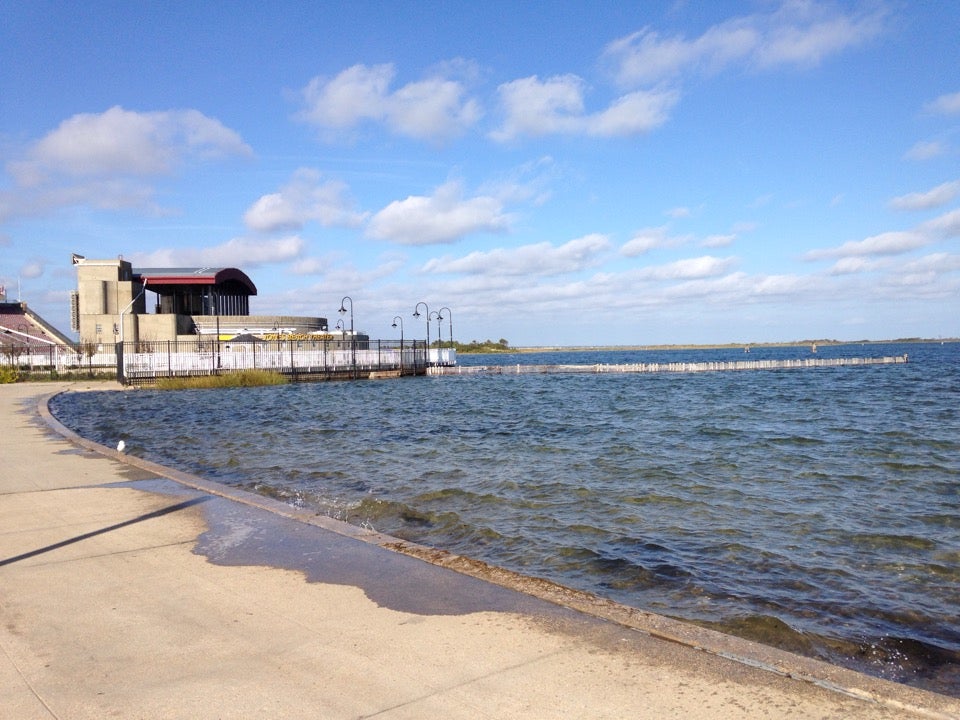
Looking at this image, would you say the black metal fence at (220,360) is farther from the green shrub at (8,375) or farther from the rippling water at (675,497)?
the rippling water at (675,497)

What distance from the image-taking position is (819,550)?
8.62 meters

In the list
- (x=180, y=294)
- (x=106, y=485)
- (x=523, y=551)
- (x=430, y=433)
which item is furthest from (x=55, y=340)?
(x=523, y=551)

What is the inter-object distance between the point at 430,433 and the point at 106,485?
1121 cm

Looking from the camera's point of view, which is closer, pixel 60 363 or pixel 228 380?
pixel 228 380

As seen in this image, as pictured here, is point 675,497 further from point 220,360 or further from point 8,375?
point 220,360

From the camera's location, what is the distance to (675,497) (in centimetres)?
1163

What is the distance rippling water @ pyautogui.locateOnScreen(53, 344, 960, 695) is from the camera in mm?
6676

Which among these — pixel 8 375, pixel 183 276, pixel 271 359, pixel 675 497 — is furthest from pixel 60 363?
pixel 675 497

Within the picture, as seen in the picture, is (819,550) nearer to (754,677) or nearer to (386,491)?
(754,677)

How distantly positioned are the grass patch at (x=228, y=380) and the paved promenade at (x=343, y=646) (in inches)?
1498

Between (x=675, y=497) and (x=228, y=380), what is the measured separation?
38.6 meters

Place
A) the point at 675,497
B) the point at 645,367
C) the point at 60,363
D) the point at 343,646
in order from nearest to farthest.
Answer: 1. the point at 343,646
2. the point at 675,497
3. the point at 60,363
4. the point at 645,367

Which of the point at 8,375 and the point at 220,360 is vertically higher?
the point at 220,360

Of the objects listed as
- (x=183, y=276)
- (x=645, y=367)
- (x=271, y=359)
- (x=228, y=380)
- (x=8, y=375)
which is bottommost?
(x=645, y=367)
